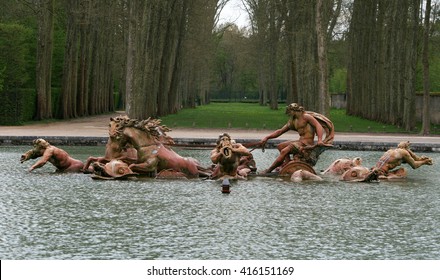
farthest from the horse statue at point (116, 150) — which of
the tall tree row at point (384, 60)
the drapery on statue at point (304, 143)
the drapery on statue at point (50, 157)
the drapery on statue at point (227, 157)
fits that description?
the tall tree row at point (384, 60)

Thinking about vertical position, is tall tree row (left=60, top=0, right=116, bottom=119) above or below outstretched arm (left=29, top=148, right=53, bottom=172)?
above

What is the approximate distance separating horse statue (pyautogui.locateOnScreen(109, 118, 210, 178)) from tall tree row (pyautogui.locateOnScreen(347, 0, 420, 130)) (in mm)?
25745

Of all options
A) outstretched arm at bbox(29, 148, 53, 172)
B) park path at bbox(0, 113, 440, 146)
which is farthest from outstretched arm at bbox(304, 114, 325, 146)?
park path at bbox(0, 113, 440, 146)

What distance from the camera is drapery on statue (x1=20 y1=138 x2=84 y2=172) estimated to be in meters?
19.1

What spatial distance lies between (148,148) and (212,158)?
135 cm

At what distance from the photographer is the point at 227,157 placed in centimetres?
1761

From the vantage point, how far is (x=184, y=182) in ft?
57.7

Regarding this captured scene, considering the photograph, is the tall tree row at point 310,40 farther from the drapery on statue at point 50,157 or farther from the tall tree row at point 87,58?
the drapery on statue at point 50,157

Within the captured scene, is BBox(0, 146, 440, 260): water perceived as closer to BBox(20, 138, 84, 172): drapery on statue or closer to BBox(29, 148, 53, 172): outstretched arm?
BBox(29, 148, 53, 172): outstretched arm

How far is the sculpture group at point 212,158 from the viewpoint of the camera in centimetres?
1786

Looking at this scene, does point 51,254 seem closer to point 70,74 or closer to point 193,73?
point 70,74

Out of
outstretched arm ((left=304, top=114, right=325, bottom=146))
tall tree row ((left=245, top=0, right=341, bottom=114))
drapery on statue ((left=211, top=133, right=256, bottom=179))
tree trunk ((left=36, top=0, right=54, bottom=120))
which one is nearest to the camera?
drapery on statue ((left=211, top=133, right=256, bottom=179))

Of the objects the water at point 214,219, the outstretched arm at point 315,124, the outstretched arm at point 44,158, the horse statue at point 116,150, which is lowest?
the water at point 214,219

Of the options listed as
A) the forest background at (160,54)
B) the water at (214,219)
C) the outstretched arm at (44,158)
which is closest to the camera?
the water at (214,219)
